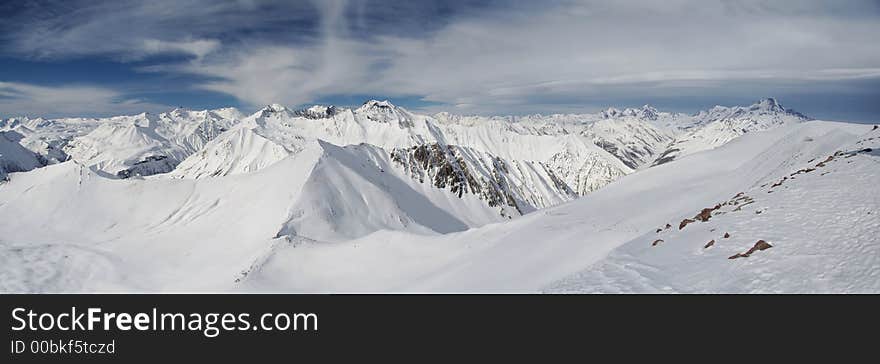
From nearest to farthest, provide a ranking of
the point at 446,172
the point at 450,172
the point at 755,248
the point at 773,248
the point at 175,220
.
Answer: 1. the point at 773,248
2. the point at 755,248
3. the point at 175,220
4. the point at 446,172
5. the point at 450,172

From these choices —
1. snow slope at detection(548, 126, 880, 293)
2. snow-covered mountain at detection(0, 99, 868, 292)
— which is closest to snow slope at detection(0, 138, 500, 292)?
snow-covered mountain at detection(0, 99, 868, 292)

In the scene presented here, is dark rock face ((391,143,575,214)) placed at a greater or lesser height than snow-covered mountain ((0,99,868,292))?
greater

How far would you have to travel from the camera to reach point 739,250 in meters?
12.7

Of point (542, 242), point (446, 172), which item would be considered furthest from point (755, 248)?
point (446, 172)

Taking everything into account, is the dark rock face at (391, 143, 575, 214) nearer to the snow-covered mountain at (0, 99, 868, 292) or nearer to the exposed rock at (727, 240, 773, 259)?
the snow-covered mountain at (0, 99, 868, 292)

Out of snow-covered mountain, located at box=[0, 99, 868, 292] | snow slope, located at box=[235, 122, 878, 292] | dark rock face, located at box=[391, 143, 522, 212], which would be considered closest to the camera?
snow-covered mountain, located at box=[0, 99, 868, 292]

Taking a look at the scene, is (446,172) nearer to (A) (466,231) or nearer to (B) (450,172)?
(B) (450,172)

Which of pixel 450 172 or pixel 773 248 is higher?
pixel 450 172

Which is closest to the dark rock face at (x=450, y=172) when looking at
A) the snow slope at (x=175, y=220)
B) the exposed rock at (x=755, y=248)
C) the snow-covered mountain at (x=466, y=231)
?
the snow slope at (x=175, y=220)

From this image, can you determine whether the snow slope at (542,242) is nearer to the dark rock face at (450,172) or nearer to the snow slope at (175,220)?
the snow slope at (175,220)
